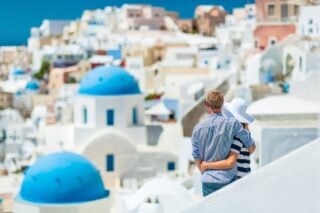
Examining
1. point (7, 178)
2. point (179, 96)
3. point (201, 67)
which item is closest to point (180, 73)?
point (201, 67)

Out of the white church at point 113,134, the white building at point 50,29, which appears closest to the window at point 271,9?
the white church at point 113,134

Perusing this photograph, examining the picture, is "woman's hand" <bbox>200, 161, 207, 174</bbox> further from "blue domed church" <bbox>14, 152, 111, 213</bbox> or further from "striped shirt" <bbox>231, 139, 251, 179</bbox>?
"blue domed church" <bbox>14, 152, 111, 213</bbox>

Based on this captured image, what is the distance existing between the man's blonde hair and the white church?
14856 mm

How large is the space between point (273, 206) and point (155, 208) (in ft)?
14.4

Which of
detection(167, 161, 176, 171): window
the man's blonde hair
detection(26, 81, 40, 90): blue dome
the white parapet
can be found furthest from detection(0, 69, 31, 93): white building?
the white parapet

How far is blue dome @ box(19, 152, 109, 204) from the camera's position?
40.6 ft

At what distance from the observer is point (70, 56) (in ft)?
171

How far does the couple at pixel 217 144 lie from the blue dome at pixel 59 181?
8.17 m

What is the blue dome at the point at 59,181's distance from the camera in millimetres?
12367

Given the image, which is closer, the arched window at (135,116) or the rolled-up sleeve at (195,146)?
the rolled-up sleeve at (195,146)

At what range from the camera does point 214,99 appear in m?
4.26

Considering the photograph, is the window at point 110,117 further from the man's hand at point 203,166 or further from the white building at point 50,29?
the white building at point 50,29

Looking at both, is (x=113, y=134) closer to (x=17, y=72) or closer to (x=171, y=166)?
(x=171, y=166)

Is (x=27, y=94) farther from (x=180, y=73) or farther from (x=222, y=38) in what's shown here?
(x=222, y=38)
